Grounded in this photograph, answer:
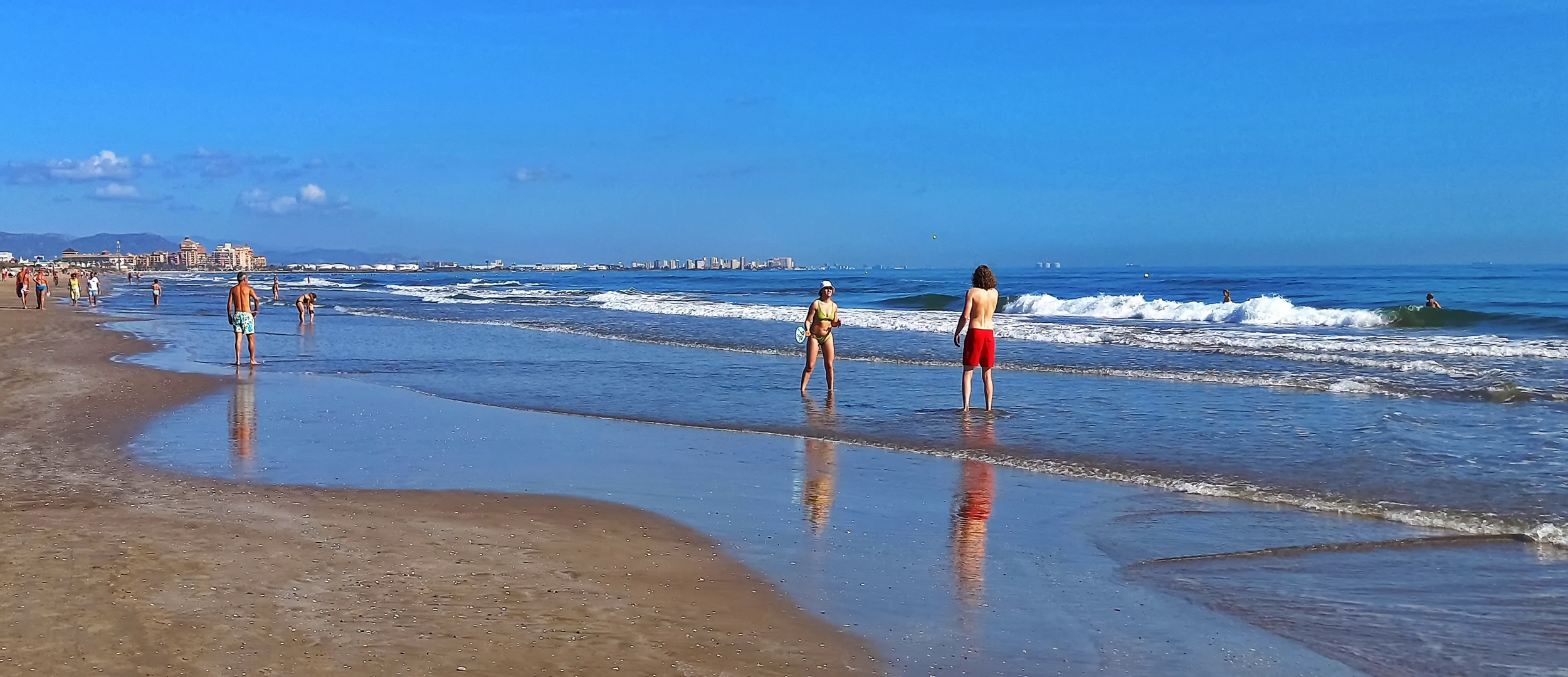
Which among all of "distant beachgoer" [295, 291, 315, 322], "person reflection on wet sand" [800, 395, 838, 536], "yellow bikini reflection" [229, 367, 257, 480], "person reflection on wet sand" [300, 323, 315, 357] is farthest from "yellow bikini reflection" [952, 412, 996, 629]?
"distant beachgoer" [295, 291, 315, 322]

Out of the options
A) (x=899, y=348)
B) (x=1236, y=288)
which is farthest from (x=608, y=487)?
(x=1236, y=288)

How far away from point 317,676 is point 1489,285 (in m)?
60.8

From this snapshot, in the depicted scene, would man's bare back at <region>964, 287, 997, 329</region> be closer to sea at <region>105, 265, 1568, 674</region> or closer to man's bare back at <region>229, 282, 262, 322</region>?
sea at <region>105, 265, 1568, 674</region>

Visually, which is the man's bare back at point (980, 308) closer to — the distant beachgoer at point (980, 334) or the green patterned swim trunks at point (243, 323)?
the distant beachgoer at point (980, 334)

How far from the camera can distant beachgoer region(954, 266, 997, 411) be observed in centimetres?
1213

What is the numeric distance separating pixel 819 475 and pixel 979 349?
4270 mm

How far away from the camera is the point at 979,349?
12156 mm

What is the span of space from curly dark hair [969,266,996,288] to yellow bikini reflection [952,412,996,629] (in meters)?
1.92

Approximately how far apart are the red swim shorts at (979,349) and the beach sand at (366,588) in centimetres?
608

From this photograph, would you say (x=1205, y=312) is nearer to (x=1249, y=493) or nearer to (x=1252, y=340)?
(x=1252, y=340)

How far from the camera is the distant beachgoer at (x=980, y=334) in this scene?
478 inches

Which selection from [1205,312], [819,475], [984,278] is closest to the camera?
[819,475]

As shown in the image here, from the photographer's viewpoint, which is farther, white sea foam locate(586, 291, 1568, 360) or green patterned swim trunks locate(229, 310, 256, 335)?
white sea foam locate(586, 291, 1568, 360)

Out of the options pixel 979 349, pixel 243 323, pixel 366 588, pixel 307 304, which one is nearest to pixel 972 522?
pixel 366 588
